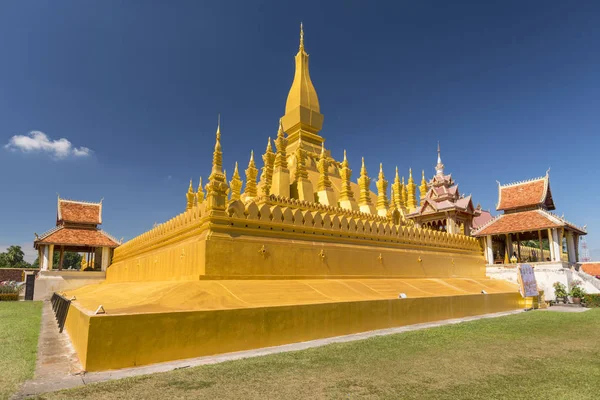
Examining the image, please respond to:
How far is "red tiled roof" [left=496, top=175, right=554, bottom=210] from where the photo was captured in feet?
78.9

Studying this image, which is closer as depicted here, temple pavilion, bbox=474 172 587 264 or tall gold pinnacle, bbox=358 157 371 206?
tall gold pinnacle, bbox=358 157 371 206

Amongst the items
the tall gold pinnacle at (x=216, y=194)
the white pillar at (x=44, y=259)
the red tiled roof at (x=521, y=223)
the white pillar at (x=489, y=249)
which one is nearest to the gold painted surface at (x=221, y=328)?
the tall gold pinnacle at (x=216, y=194)

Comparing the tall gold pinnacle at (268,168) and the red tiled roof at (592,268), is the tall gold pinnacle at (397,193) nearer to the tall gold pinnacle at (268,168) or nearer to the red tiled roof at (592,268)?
the tall gold pinnacle at (268,168)

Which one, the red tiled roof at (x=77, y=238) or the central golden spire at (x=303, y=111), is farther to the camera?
the red tiled roof at (x=77, y=238)

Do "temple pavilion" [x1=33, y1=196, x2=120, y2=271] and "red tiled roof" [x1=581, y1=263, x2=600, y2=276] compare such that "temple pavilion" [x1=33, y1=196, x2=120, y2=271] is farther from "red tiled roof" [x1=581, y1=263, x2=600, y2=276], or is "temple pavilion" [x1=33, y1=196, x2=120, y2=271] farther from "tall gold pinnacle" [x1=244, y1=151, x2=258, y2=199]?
"red tiled roof" [x1=581, y1=263, x2=600, y2=276]

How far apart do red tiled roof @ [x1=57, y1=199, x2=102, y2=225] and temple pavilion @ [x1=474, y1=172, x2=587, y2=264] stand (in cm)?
2707

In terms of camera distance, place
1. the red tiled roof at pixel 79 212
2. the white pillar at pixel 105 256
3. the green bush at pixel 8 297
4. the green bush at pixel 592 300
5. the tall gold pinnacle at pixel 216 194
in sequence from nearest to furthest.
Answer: the tall gold pinnacle at pixel 216 194 → the green bush at pixel 592 300 → the green bush at pixel 8 297 → the white pillar at pixel 105 256 → the red tiled roof at pixel 79 212

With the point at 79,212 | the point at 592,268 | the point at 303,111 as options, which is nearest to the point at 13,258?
the point at 79,212

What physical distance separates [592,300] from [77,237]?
102 ft

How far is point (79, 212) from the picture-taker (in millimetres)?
29219

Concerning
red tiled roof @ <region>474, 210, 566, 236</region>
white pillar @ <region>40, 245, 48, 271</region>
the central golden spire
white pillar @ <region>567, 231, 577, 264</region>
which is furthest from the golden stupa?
white pillar @ <region>40, 245, 48, 271</region>

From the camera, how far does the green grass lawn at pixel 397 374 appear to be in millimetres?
4715

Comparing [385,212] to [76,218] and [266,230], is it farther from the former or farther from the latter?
[76,218]

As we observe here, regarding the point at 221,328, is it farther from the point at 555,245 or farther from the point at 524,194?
the point at 524,194
